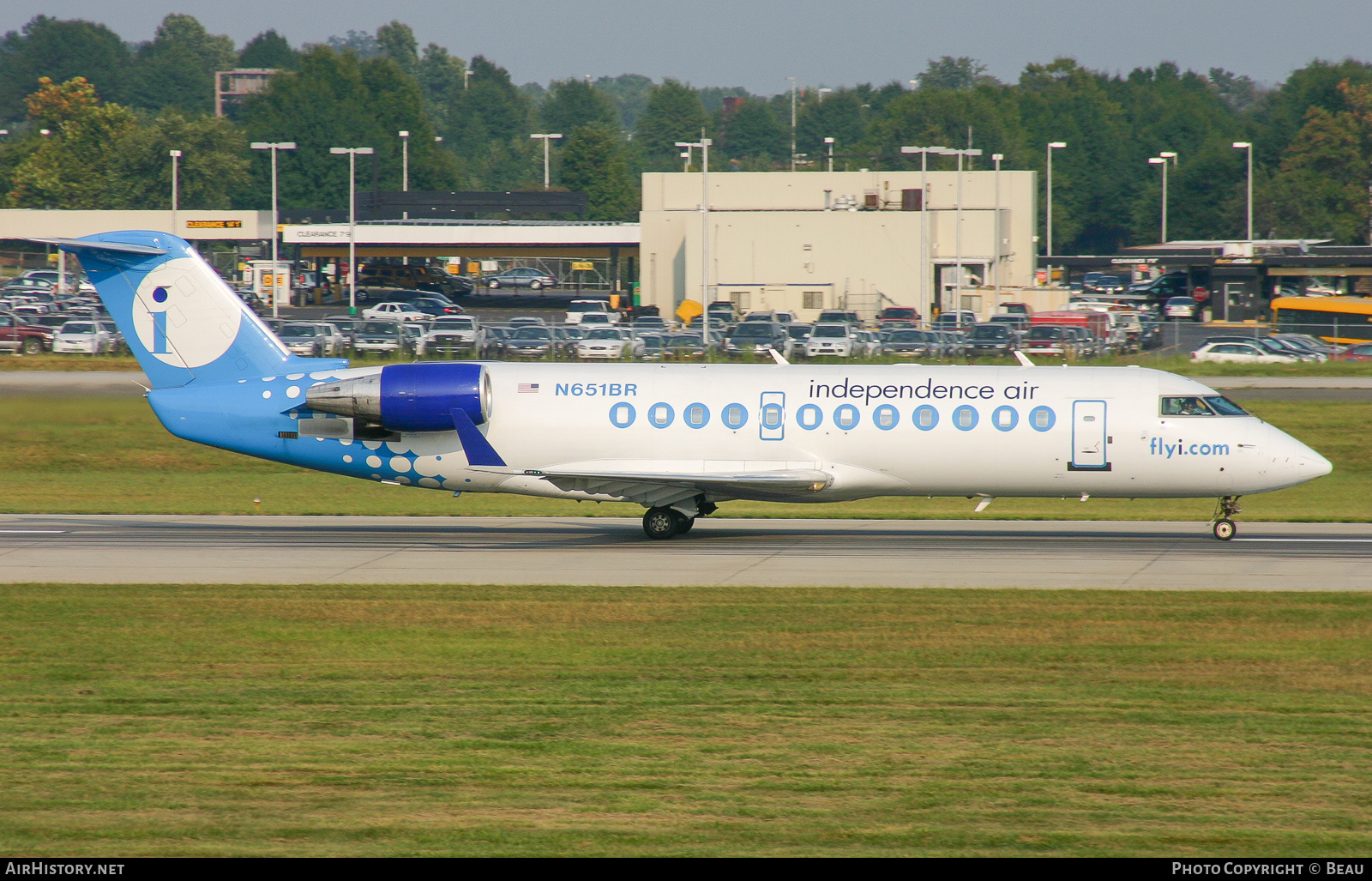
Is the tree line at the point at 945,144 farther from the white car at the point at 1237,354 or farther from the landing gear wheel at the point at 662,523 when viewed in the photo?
the landing gear wheel at the point at 662,523

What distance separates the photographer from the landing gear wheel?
26406mm

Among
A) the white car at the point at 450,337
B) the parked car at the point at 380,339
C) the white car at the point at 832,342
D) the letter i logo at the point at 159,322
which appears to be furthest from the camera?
the white car at the point at 832,342

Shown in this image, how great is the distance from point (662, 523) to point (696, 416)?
2391 mm

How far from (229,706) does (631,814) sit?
18.2 ft

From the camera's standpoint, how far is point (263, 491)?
34125 millimetres

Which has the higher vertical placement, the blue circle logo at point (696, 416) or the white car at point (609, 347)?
the white car at point (609, 347)

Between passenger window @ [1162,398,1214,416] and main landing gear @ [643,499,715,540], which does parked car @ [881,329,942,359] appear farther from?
main landing gear @ [643,499,715,540]

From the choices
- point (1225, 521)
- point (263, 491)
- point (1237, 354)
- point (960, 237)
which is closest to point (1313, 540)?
point (1225, 521)

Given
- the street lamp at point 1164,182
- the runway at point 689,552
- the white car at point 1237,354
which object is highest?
the street lamp at point 1164,182

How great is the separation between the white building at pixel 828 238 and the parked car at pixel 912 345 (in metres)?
18.8

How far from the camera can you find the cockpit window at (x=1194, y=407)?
2497cm

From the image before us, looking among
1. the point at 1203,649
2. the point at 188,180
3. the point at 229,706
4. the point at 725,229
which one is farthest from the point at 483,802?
the point at 188,180

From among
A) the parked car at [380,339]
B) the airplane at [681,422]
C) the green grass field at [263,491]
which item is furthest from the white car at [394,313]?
the airplane at [681,422]

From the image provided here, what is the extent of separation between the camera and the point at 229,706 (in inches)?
569
